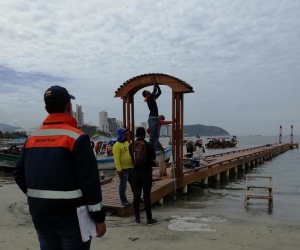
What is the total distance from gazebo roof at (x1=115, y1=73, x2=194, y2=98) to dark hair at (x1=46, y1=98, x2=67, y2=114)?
681 centimetres

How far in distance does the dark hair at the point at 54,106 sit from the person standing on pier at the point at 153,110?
596cm

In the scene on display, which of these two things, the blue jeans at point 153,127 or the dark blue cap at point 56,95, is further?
the blue jeans at point 153,127

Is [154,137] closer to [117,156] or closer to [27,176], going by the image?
[117,156]

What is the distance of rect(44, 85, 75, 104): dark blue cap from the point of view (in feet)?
8.50

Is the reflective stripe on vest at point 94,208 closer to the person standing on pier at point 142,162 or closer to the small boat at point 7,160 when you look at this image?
the person standing on pier at point 142,162

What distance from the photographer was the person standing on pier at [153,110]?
8582 millimetres

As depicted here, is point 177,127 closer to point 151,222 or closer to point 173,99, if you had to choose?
point 173,99

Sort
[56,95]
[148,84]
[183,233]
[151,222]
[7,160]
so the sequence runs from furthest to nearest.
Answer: [7,160]
[148,84]
[151,222]
[183,233]
[56,95]

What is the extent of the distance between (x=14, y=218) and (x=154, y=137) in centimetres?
433

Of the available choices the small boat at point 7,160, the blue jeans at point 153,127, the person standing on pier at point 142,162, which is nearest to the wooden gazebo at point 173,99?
the blue jeans at point 153,127

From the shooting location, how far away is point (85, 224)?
2387 millimetres

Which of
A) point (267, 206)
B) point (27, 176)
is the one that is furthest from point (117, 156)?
point (267, 206)

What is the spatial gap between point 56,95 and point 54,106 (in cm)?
10

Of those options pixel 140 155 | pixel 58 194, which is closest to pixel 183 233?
pixel 140 155
